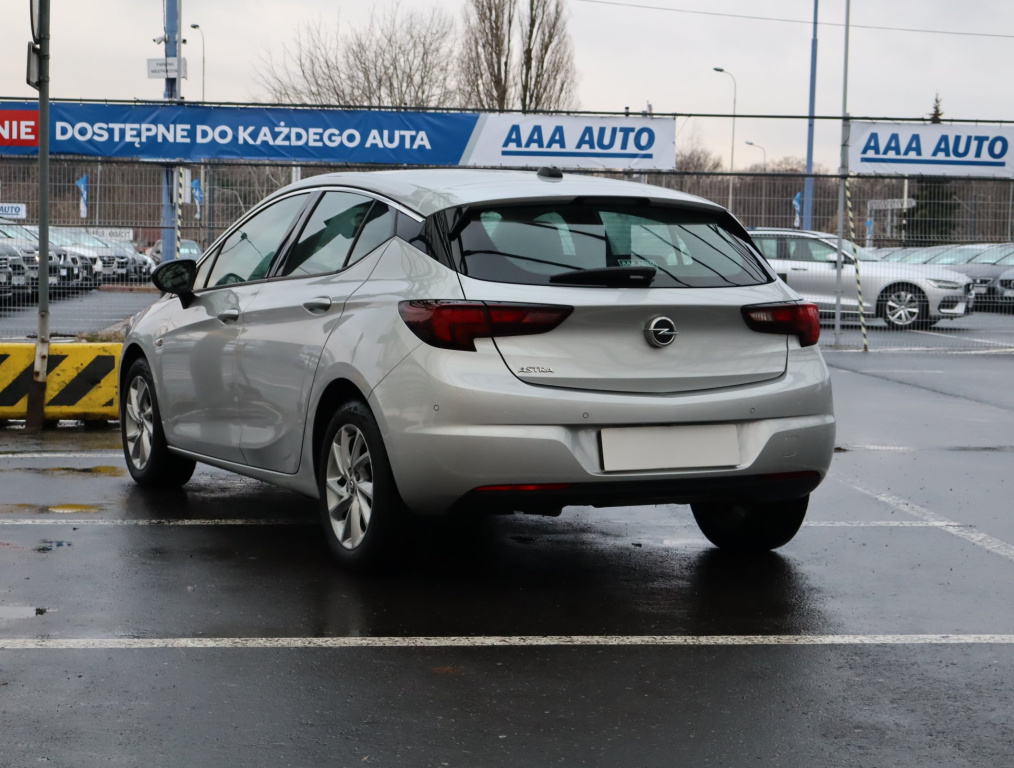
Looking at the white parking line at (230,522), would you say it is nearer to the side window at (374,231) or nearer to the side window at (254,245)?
the side window at (254,245)

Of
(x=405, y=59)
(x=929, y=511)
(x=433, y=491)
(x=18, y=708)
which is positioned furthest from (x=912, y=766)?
(x=405, y=59)

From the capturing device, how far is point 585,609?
16.7 feet

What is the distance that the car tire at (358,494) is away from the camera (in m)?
5.23

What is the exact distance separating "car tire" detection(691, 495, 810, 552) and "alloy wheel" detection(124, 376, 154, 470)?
3002 mm

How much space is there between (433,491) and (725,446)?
1.09 m

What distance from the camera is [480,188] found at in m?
5.50

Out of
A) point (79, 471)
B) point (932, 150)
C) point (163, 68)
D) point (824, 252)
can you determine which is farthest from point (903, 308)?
point (79, 471)

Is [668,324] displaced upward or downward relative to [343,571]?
upward

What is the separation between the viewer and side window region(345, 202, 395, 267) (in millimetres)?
5574

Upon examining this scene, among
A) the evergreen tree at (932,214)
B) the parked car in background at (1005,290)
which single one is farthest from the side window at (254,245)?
the parked car in background at (1005,290)

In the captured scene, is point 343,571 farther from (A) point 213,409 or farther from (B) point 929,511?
(B) point 929,511

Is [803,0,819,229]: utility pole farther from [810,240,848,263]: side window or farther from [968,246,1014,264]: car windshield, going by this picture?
[968,246,1014,264]: car windshield

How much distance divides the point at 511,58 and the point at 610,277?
3861 cm

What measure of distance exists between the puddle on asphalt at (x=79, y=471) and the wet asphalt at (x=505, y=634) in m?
0.36
